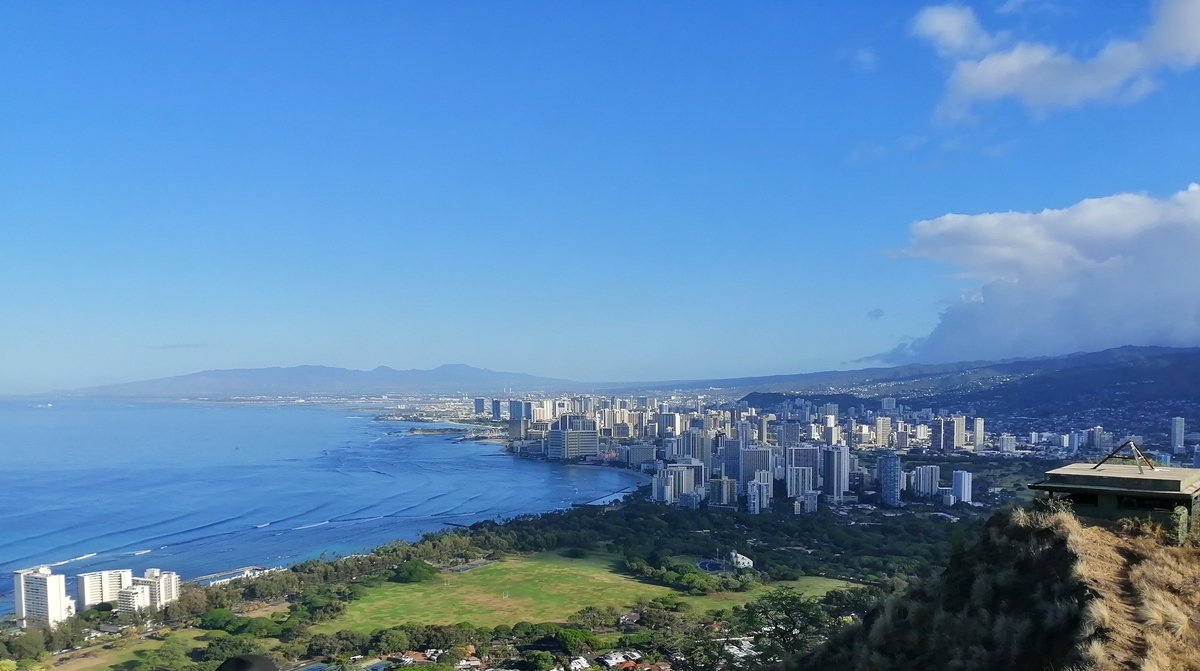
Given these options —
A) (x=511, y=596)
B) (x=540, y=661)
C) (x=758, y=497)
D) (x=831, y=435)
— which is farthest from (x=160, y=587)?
(x=831, y=435)

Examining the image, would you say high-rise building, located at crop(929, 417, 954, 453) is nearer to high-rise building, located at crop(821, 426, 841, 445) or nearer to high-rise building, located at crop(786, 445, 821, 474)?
→ high-rise building, located at crop(821, 426, 841, 445)

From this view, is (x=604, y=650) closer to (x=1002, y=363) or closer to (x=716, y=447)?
(x=716, y=447)

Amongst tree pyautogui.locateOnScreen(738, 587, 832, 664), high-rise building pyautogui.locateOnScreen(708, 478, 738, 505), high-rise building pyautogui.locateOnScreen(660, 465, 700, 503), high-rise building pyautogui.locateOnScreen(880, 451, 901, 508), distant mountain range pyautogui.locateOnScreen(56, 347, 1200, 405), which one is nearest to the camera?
tree pyautogui.locateOnScreen(738, 587, 832, 664)

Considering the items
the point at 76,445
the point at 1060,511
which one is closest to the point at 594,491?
the point at 1060,511

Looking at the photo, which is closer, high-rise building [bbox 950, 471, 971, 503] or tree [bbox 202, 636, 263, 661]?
tree [bbox 202, 636, 263, 661]

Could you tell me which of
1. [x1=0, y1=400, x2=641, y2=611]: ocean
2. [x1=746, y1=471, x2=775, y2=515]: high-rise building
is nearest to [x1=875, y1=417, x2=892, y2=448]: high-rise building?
[x1=0, y1=400, x2=641, y2=611]: ocean

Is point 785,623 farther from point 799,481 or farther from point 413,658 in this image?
point 799,481
